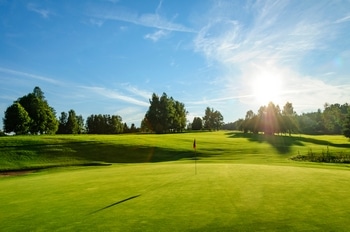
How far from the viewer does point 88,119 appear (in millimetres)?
146250

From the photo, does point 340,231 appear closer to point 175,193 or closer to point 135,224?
point 135,224

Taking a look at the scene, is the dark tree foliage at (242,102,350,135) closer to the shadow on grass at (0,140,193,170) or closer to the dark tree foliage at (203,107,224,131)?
the dark tree foliage at (203,107,224,131)

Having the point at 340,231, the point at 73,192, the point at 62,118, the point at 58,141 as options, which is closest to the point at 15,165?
the point at 58,141

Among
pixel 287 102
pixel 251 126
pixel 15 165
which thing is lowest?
pixel 15 165

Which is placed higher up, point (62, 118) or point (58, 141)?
point (62, 118)

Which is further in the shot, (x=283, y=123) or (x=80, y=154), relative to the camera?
(x=283, y=123)

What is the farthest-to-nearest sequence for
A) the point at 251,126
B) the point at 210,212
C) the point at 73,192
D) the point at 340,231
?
1. the point at 251,126
2. the point at 73,192
3. the point at 210,212
4. the point at 340,231

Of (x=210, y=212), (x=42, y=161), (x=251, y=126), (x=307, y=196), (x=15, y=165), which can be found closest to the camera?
(x=210, y=212)

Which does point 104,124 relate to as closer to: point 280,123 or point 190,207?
point 280,123

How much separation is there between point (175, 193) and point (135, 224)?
14.7 ft

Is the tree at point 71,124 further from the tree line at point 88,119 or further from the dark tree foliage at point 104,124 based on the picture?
the dark tree foliage at point 104,124

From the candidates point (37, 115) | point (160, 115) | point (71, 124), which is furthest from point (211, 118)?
point (37, 115)

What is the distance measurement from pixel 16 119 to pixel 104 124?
6314 cm

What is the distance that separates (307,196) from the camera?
11.6 m
